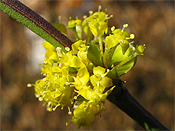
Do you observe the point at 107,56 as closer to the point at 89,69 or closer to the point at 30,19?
the point at 89,69

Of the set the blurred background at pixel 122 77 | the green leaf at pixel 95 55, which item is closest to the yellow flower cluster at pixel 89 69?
the green leaf at pixel 95 55

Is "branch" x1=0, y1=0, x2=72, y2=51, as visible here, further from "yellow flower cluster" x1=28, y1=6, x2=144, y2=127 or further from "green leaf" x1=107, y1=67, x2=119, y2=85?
"green leaf" x1=107, y1=67, x2=119, y2=85

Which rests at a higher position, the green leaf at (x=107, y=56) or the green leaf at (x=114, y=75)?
the green leaf at (x=107, y=56)

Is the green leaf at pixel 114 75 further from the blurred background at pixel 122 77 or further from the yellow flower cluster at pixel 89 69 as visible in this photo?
the blurred background at pixel 122 77

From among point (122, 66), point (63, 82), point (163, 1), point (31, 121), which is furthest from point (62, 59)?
point (31, 121)

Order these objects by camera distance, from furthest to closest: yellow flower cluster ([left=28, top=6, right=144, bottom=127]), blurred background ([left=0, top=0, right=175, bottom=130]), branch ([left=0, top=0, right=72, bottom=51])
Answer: blurred background ([left=0, top=0, right=175, bottom=130]) < yellow flower cluster ([left=28, top=6, right=144, bottom=127]) < branch ([left=0, top=0, right=72, bottom=51])

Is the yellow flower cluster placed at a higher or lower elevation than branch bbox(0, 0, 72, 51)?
lower

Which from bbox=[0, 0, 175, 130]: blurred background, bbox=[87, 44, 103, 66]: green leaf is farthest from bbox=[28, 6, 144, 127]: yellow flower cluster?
bbox=[0, 0, 175, 130]: blurred background
